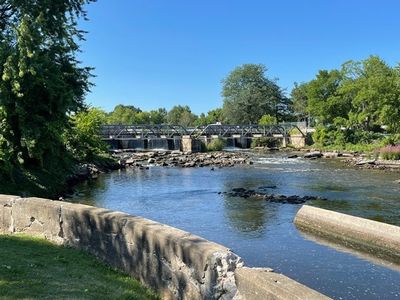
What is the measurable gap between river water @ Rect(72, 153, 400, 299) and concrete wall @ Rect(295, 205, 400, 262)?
0.53 m

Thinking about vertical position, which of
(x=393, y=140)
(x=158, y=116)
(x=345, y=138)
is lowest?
(x=393, y=140)

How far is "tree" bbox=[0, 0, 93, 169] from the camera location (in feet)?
66.6

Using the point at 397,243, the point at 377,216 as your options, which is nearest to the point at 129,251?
the point at 397,243

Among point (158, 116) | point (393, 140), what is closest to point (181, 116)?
point (158, 116)

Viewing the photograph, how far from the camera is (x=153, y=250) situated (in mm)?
6734

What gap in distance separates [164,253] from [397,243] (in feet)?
28.4

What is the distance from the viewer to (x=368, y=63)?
65.8m

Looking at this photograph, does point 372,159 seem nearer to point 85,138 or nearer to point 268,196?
point 268,196

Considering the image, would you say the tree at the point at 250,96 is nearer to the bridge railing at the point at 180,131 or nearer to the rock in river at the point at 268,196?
the bridge railing at the point at 180,131

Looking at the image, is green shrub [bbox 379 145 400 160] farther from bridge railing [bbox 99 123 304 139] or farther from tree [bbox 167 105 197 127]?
tree [bbox 167 105 197 127]

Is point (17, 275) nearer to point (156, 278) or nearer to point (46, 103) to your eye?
point (156, 278)

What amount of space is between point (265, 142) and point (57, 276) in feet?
230

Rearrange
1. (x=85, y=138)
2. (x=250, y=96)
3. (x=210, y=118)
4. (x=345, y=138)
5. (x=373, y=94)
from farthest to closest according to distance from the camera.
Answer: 1. (x=210, y=118)
2. (x=250, y=96)
3. (x=345, y=138)
4. (x=373, y=94)
5. (x=85, y=138)

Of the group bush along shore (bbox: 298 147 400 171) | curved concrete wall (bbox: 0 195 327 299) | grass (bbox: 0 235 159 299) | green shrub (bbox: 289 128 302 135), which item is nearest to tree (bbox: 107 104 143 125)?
green shrub (bbox: 289 128 302 135)
